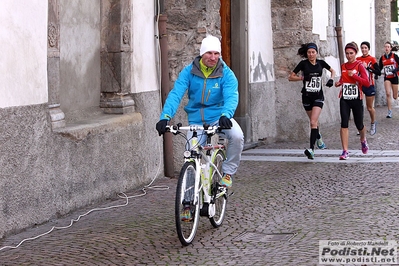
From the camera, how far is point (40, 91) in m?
7.64

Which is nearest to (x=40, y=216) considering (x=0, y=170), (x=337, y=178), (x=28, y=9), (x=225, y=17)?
(x=0, y=170)

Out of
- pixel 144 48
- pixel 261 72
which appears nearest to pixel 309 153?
pixel 144 48

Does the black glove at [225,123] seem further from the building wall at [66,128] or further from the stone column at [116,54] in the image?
the stone column at [116,54]

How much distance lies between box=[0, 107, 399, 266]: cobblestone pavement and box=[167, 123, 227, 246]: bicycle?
0.15m

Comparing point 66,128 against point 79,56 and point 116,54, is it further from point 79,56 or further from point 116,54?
point 116,54

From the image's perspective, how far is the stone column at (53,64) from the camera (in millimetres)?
7918

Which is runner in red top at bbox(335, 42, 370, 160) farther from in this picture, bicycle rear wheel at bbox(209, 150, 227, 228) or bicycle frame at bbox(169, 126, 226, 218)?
bicycle frame at bbox(169, 126, 226, 218)

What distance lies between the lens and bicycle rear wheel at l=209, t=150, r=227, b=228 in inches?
279

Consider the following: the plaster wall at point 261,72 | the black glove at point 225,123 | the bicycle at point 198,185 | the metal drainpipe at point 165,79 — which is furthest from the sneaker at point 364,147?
the black glove at point 225,123

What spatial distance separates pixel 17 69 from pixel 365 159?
605cm

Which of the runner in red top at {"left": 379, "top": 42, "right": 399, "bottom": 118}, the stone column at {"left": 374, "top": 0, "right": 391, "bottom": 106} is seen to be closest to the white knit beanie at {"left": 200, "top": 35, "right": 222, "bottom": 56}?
the runner in red top at {"left": 379, "top": 42, "right": 399, "bottom": 118}

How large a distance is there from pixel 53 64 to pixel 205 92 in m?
1.72

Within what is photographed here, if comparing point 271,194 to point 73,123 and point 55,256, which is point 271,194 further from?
point 55,256

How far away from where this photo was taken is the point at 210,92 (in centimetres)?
713
